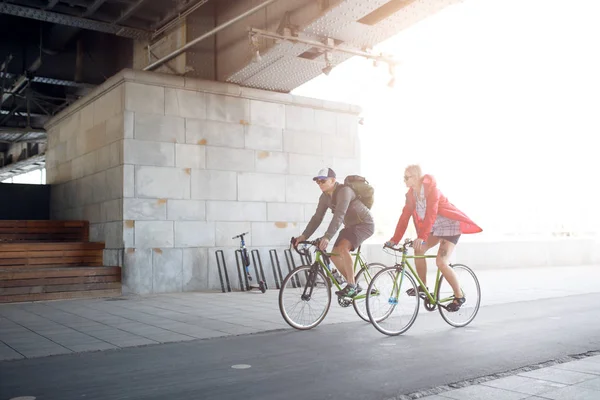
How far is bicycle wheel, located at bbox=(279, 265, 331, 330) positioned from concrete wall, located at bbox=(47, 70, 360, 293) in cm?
539

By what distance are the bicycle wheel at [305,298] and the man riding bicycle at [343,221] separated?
277mm

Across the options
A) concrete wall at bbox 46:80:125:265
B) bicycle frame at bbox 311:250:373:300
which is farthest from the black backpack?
concrete wall at bbox 46:80:125:265

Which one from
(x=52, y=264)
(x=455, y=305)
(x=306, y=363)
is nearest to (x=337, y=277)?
(x=455, y=305)

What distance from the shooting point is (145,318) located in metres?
8.41

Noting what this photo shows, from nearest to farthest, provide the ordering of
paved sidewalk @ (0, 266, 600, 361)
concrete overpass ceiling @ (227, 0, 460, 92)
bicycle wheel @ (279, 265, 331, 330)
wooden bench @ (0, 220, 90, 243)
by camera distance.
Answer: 1. paved sidewalk @ (0, 266, 600, 361)
2. bicycle wheel @ (279, 265, 331, 330)
3. concrete overpass ceiling @ (227, 0, 460, 92)
4. wooden bench @ (0, 220, 90, 243)

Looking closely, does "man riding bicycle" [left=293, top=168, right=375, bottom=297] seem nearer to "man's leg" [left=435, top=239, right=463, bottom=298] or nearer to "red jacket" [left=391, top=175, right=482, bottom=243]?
"red jacket" [left=391, top=175, right=482, bottom=243]

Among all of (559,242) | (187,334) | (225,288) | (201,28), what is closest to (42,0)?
(201,28)

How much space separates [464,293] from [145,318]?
439 centimetres

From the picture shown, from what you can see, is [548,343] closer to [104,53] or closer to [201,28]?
[201,28]

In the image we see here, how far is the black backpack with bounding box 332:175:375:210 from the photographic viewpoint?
7.60m

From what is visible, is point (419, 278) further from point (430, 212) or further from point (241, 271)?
point (241, 271)

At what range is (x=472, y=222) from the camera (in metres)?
7.30

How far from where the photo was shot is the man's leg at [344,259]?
24.0ft

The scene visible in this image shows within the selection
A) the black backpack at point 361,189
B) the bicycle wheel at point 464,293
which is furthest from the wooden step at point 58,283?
the bicycle wheel at point 464,293
